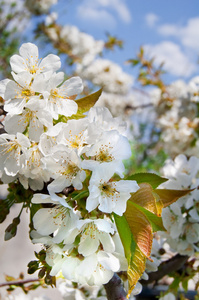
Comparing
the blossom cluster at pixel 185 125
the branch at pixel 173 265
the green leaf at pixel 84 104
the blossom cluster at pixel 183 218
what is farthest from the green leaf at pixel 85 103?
the blossom cluster at pixel 185 125

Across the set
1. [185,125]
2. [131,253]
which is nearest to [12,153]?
[131,253]

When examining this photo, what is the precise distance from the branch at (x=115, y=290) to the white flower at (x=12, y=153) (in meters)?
0.26

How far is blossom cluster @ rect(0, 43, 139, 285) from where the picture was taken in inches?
20.1

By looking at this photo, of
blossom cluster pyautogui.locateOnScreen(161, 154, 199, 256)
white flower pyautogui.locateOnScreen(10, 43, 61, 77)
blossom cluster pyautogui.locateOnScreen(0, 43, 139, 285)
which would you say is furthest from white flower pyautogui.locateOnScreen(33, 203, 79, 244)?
blossom cluster pyautogui.locateOnScreen(161, 154, 199, 256)

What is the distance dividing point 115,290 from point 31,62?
17.5 inches

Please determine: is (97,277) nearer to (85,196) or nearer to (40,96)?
(85,196)

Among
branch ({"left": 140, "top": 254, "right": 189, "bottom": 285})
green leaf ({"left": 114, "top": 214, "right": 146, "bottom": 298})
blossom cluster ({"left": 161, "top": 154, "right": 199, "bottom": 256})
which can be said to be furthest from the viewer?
branch ({"left": 140, "top": 254, "right": 189, "bottom": 285})

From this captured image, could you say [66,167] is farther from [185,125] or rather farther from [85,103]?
[185,125]

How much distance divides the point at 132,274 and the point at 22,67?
42 centimetres

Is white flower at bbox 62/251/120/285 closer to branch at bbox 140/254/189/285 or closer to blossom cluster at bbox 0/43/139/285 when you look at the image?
blossom cluster at bbox 0/43/139/285

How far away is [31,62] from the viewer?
24.6 inches

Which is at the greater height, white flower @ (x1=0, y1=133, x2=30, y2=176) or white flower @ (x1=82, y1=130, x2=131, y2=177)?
white flower @ (x1=82, y1=130, x2=131, y2=177)

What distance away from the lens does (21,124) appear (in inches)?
23.0

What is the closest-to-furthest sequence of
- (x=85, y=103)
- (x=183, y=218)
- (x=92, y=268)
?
(x=92, y=268) → (x=85, y=103) → (x=183, y=218)
